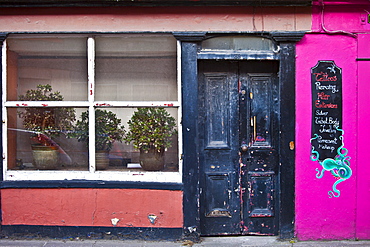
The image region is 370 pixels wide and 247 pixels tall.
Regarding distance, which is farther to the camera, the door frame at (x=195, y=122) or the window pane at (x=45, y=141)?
the window pane at (x=45, y=141)

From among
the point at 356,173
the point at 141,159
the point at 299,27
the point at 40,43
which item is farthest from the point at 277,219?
the point at 40,43

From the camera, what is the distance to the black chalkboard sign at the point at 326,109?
17.9 feet

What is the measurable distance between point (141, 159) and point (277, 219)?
2145 mm

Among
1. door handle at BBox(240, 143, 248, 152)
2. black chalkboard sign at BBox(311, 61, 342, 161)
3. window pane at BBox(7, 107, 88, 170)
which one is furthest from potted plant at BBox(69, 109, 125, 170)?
black chalkboard sign at BBox(311, 61, 342, 161)

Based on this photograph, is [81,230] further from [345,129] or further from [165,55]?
[345,129]

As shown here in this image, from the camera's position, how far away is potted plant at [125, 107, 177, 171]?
567 cm

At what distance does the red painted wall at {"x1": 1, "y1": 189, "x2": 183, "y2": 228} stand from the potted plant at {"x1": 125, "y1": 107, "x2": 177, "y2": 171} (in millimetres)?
459

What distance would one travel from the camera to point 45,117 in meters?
5.74

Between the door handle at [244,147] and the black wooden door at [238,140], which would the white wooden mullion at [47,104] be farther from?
the door handle at [244,147]

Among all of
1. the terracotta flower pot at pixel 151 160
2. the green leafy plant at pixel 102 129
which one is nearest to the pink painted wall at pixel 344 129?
the terracotta flower pot at pixel 151 160

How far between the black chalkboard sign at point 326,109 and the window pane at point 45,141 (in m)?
3.34

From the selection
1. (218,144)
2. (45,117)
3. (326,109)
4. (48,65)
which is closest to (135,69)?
(48,65)

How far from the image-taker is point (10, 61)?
5699 millimetres

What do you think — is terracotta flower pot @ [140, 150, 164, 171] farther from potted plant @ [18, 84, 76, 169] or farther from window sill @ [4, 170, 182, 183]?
potted plant @ [18, 84, 76, 169]
